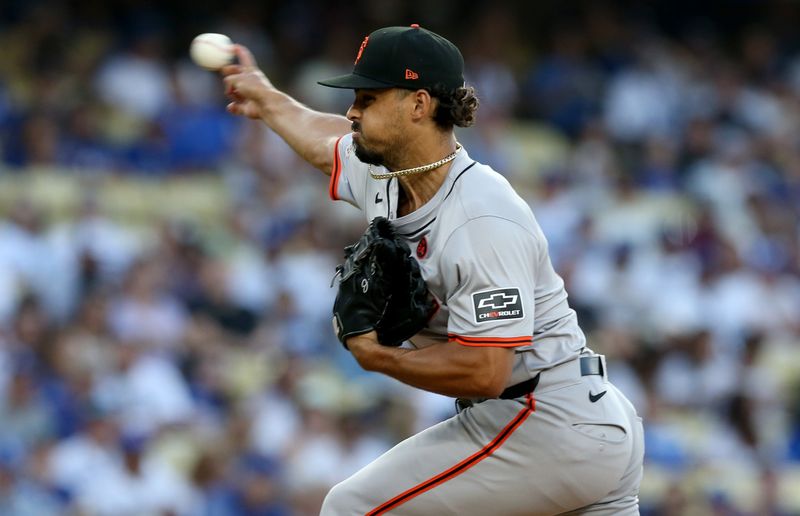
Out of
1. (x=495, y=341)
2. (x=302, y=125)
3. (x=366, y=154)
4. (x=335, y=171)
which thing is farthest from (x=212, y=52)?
(x=495, y=341)

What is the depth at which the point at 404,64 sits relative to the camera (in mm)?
3754

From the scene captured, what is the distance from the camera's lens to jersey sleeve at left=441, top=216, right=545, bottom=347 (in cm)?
360

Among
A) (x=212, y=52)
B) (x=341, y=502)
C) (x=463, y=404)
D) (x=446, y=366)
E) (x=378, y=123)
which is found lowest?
(x=341, y=502)

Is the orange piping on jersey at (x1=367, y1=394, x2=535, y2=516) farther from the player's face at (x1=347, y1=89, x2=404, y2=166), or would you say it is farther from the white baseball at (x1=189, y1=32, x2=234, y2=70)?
the white baseball at (x1=189, y1=32, x2=234, y2=70)

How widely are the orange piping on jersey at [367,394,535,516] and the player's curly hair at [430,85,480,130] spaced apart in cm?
90

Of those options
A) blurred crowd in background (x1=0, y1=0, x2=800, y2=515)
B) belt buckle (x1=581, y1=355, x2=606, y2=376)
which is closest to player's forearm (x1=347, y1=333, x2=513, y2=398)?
belt buckle (x1=581, y1=355, x2=606, y2=376)

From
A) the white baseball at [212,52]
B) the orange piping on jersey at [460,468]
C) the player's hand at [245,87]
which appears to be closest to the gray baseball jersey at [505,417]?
the orange piping on jersey at [460,468]

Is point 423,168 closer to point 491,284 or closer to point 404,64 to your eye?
point 404,64

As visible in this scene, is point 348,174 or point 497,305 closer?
point 497,305

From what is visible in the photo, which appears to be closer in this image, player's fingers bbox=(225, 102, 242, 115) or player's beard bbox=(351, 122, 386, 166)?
player's beard bbox=(351, 122, 386, 166)

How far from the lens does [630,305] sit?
10.1 meters

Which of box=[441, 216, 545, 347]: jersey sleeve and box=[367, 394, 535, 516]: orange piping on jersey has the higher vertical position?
box=[441, 216, 545, 347]: jersey sleeve

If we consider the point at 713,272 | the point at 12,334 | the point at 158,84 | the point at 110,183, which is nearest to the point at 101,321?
the point at 12,334

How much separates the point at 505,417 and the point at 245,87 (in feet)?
5.18
